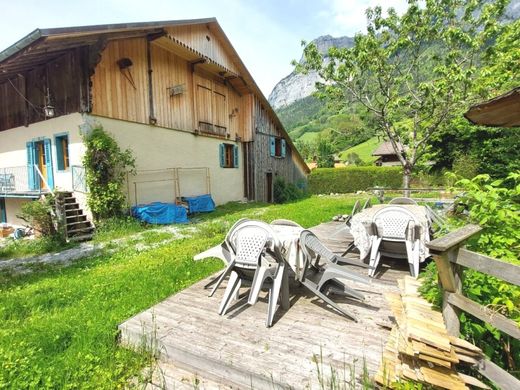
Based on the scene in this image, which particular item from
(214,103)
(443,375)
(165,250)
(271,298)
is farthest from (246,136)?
(443,375)

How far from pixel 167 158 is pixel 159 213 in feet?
8.22

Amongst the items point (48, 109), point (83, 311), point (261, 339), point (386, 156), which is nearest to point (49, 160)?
point (48, 109)

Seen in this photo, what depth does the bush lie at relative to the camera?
17.3m

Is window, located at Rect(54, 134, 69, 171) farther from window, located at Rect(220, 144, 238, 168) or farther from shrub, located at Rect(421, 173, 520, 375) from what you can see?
shrub, located at Rect(421, 173, 520, 375)

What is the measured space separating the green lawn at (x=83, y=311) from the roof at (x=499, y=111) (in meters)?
4.30

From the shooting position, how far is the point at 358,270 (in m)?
4.50

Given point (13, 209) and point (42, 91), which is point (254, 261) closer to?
point (42, 91)

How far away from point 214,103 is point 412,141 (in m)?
8.85

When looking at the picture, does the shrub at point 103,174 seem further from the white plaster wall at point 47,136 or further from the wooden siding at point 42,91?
the wooden siding at point 42,91

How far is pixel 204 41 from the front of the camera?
1170 cm

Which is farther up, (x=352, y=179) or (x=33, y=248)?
(x=352, y=179)

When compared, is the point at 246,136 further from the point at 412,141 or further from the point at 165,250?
the point at 165,250

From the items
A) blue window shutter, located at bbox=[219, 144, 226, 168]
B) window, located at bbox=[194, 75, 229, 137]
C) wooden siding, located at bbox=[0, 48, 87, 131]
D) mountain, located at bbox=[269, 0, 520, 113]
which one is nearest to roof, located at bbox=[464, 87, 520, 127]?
wooden siding, located at bbox=[0, 48, 87, 131]

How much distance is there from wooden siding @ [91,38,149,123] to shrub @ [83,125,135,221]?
93 centimetres
